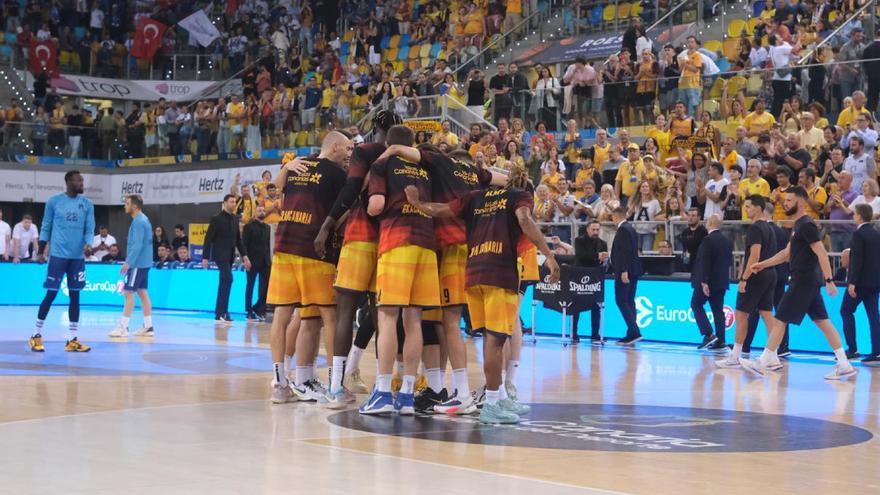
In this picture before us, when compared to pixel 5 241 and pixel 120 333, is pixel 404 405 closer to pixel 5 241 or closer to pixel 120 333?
pixel 120 333

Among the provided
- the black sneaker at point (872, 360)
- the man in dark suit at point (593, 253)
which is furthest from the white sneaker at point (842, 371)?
the man in dark suit at point (593, 253)

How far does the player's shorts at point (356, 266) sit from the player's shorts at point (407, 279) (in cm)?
32

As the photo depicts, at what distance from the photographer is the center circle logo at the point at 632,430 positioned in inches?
322

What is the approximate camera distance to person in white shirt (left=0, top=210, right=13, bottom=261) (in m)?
27.7

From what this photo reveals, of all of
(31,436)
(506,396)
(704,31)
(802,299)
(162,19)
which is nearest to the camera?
(31,436)

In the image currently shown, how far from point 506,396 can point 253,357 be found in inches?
227

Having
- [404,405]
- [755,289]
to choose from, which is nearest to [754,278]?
[755,289]

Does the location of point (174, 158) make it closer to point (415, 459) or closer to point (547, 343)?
point (547, 343)

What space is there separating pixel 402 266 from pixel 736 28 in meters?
17.6

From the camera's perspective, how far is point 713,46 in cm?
2502

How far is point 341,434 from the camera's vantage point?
841 cm

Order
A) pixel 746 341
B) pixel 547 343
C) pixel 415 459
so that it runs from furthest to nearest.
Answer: pixel 547 343 < pixel 746 341 < pixel 415 459

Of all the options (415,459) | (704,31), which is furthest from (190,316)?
(415,459)

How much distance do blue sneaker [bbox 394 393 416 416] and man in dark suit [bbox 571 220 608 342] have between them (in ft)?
31.1
